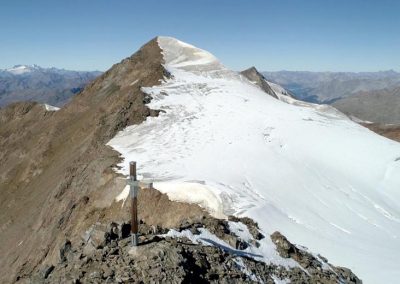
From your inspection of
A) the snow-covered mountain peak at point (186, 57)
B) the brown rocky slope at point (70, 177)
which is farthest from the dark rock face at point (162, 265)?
the snow-covered mountain peak at point (186, 57)

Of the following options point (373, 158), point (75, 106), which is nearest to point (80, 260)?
point (373, 158)

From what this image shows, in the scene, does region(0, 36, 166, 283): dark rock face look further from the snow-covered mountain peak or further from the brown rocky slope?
the snow-covered mountain peak

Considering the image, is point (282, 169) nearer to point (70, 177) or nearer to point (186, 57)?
point (70, 177)

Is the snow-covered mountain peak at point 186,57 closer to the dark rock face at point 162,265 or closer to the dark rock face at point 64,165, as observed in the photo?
the dark rock face at point 64,165

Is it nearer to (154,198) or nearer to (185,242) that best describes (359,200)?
(154,198)

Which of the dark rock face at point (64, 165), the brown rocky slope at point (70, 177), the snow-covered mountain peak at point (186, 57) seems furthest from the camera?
the snow-covered mountain peak at point (186, 57)

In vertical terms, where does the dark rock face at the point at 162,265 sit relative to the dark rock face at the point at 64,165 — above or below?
above
